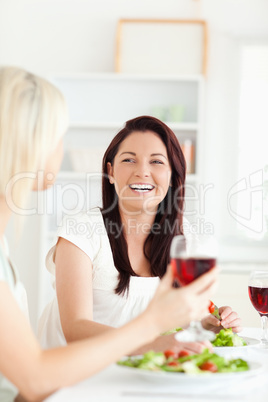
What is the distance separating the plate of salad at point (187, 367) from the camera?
115 centimetres

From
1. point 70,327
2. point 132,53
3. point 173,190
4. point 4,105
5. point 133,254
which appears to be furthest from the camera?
point 132,53

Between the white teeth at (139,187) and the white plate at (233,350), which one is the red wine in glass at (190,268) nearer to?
the white plate at (233,350)

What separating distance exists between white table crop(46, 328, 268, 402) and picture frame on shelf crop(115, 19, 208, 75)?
12.0 ft

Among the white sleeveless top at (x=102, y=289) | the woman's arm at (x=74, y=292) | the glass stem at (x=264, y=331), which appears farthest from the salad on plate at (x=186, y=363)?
the white sleeveless top at (x=102, y=289)

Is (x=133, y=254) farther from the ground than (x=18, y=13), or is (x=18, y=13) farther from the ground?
(x=18, y=13)

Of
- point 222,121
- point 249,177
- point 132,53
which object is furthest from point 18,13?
point 249,177

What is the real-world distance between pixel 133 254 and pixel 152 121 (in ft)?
1.69

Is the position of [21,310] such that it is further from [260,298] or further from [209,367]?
[260,298]

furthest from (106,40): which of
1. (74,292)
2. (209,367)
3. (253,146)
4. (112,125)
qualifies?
(209,367)

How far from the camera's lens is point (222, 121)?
474cm

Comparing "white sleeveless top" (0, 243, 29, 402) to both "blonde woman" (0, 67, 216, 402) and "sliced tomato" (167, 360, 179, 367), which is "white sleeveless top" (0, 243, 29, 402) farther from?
"sliced tomato" (167, 360, 179, 367)

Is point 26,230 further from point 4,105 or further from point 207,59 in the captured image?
point 4,105

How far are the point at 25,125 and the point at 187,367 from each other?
589 mm

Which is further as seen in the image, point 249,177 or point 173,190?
point 249,177
